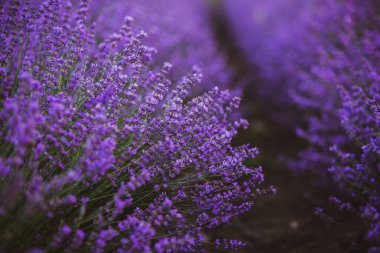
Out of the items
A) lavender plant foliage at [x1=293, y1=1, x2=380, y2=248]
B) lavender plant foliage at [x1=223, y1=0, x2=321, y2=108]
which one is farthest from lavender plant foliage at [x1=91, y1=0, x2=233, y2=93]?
lavender plant foliage at [x1=293, y1=1, x2=380, y2=248]

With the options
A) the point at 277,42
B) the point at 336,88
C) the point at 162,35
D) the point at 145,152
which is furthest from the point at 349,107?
the point at 277,42

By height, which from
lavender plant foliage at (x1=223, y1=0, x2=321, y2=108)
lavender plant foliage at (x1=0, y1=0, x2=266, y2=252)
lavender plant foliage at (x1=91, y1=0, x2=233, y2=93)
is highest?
lavender plant foliage at (x1=223, y1=0, x2=321, y2=108)

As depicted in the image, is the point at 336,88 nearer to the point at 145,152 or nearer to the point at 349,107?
the point at 349,107

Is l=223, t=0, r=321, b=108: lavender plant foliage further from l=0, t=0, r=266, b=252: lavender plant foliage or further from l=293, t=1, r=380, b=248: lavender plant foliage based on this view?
l=0, t=0, r=266, b=252: lavender plant foliage

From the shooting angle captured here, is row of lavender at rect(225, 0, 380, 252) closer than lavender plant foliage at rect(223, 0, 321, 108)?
Yes

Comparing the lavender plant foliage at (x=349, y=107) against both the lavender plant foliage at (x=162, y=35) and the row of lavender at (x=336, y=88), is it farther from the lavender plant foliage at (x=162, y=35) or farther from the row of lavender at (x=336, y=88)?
the lavender plant foliage at (x=162, y=35)

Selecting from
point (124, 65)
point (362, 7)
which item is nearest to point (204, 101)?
point (124, 65)
